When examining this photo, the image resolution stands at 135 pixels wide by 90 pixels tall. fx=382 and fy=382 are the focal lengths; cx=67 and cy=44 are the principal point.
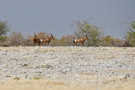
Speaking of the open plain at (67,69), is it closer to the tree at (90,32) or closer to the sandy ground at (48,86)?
the sandy ground at (48,86)

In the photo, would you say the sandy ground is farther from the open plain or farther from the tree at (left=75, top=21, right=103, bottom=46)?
the tree at (left=75, top=21, right=103, bottom=46)

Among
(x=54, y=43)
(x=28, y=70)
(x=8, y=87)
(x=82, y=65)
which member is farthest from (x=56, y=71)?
(x=54, y=43)

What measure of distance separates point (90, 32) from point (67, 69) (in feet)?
117

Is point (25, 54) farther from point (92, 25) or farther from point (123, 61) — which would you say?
point (92, 25)

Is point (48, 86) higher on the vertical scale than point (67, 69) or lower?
lower

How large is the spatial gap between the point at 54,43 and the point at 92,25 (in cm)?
1155

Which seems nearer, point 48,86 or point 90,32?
point 48,86

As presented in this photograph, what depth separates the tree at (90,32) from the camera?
55.7m

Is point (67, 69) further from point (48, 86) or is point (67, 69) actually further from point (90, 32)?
point (90, 32)

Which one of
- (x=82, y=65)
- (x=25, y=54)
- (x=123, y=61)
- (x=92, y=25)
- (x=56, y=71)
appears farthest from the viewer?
(x=92, y=25)

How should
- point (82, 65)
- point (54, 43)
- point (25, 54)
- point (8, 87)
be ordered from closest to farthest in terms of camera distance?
point (8, 87)
point (82, 65)
point (25, 54)
point (54, 43)

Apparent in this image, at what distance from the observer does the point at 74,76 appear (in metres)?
18.5

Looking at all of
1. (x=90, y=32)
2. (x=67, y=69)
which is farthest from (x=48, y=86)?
(x=90, y=32)

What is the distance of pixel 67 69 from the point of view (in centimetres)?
2114
